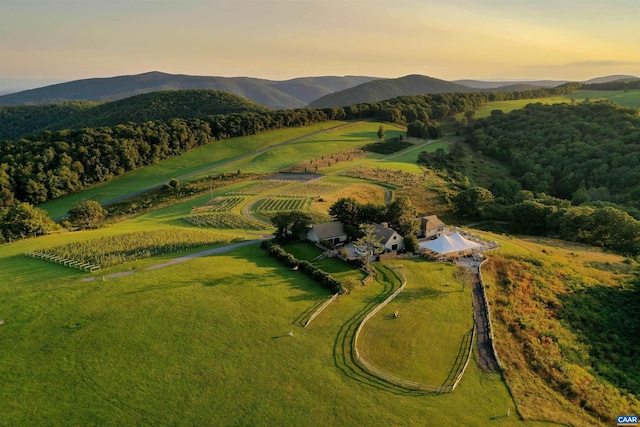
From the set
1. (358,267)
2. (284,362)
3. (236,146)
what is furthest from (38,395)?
(236,146)

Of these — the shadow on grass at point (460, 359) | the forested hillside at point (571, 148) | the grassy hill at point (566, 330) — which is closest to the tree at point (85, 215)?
the shadow on grass at point (460, 359)

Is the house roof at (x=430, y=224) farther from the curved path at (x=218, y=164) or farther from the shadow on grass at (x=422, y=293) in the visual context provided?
the curved path at (x=218, y=164)

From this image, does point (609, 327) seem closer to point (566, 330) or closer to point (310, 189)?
point (566, 330)

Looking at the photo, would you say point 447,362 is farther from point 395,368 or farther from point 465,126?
point 465,126

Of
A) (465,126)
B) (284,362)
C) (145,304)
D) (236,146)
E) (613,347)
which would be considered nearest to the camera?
(284,362)

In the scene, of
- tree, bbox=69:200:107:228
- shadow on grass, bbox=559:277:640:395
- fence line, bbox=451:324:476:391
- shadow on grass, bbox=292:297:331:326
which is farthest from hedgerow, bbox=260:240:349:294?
tree, bbox=69:200:107:228

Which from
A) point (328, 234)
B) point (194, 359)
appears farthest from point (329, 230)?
point (194, 359)

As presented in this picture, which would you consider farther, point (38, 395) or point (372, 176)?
point (372, 176)
